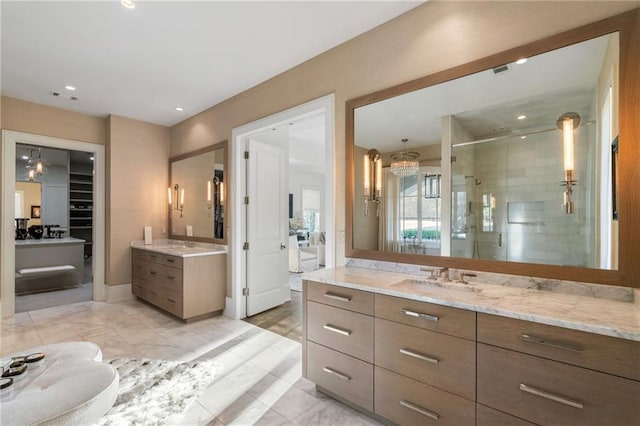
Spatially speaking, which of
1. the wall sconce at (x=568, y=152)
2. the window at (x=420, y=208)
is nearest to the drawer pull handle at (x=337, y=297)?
the window at (x=420, y=208)

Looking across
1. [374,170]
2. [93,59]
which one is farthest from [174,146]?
[374,170]

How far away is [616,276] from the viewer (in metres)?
1.46

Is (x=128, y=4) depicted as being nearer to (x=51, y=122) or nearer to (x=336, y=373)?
(x=336, y=373)

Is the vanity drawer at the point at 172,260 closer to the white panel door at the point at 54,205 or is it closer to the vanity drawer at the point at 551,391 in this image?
the vanity drawer at the point at 551,391

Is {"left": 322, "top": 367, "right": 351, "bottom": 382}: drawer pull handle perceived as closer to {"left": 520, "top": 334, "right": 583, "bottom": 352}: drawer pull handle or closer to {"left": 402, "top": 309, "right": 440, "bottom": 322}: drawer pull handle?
{"left": 402, "top": 309, "right": 440, "bottom": 322}: drawer pull handle

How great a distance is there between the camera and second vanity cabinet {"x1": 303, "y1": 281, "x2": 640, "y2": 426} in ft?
3.77

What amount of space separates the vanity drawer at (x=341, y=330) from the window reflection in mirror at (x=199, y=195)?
2.25 meters

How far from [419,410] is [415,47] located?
2.39 meters

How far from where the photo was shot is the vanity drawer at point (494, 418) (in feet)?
4.34

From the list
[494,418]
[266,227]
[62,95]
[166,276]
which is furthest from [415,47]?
[62,95]

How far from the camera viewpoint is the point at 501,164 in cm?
187

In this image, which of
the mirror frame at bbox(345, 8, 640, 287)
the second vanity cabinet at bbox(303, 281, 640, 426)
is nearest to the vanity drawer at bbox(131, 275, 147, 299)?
the second vanity cabinet at bbox(303, 281, 640, 426)

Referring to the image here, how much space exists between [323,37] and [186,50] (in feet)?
4.24

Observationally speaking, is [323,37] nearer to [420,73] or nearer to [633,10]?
[420,73]
